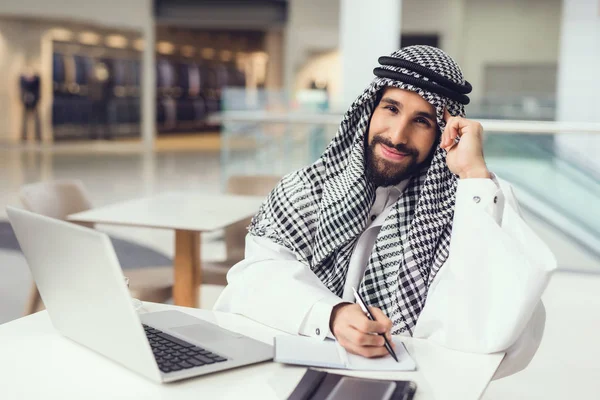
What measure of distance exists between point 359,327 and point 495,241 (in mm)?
360

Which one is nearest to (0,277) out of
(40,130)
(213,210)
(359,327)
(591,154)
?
(213,210)

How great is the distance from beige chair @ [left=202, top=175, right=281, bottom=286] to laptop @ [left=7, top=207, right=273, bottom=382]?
1.99m

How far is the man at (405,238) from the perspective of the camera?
148 cm

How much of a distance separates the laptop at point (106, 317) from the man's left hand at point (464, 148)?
2.01ft

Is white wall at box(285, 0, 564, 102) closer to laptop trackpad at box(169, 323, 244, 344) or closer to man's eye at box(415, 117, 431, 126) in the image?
man's eye at box(415, 117, 431, 126)

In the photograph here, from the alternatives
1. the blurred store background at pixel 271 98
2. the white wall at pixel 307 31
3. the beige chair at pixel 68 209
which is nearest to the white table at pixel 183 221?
the beige chair at pixel 68 209

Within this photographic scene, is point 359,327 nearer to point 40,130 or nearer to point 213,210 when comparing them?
point 213,210

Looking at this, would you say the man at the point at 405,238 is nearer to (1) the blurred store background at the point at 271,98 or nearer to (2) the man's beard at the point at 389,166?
(2) the man's beard at the point at 389,166

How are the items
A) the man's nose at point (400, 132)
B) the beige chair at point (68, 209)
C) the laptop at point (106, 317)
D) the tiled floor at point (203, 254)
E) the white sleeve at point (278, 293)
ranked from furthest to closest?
1. the beige chair at point (68, 209)
2. the tiled floor at point (203, 254)
3. the man's nose at point (400, 132)
4. the white sleeve at point (278, 293)
5. the laptop at point (106, 317)

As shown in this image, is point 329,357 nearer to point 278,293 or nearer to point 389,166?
point 278,293

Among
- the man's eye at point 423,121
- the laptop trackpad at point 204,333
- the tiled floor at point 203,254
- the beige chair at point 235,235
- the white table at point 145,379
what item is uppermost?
the man's eye at point 423,121

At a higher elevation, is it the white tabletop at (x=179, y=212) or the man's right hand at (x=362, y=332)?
the man's right hand at (x=362, y=332)

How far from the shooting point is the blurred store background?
522 centimetres

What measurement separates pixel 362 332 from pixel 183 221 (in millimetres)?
2113
